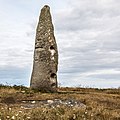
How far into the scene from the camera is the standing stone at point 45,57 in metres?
27.5

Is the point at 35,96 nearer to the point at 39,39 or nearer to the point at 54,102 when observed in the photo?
the point at 54,102

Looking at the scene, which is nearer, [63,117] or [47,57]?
[63,117]

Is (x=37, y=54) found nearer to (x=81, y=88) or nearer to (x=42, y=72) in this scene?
(x=42, y=72)

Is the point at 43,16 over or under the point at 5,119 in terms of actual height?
over

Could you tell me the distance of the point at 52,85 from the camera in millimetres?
27719

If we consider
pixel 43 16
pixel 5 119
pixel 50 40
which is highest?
pixel 43 16

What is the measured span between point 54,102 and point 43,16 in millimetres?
11001

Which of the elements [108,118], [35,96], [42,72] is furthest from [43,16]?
[108,118]

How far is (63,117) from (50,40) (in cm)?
1752

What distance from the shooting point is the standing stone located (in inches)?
1081

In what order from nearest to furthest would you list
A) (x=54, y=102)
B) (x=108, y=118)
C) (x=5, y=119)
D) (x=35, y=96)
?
(x=5, y=119)
(x=108, y=118)
(x=54, y=102)
(x=35, y=96)

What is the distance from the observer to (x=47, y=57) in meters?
27.9

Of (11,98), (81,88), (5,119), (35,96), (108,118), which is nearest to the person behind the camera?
(5,119)

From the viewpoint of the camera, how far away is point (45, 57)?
91.7ft
